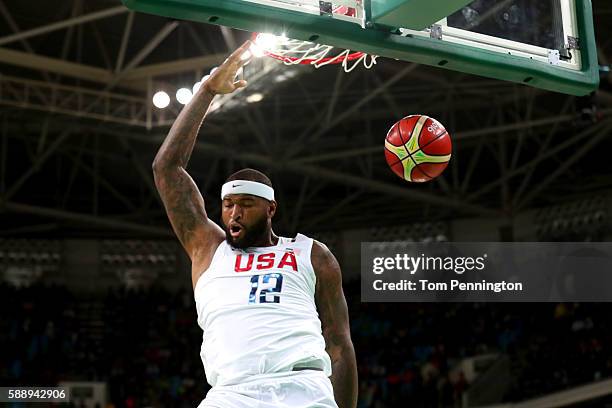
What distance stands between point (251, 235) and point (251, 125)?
1485 cm

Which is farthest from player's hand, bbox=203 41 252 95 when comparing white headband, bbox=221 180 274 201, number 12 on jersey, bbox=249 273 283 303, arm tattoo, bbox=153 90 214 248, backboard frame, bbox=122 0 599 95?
number 12 on jersey, bbox=249 273 283 303

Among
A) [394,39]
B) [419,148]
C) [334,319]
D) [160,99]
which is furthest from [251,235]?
[160,99]

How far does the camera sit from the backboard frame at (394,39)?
15.4 feet

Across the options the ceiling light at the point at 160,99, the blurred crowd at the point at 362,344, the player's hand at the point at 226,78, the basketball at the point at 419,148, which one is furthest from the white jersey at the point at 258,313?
the blurred crowd at the point at 362,344

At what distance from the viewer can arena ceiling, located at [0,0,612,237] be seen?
1634 cm

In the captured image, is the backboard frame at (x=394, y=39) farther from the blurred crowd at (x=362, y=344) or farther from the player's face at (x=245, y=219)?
the blurred crowd at (x=362, y=344)

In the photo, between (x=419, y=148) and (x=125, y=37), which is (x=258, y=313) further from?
(x=125, y=37)

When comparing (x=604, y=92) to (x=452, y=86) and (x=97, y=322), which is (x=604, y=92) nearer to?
(x=452, y=86)

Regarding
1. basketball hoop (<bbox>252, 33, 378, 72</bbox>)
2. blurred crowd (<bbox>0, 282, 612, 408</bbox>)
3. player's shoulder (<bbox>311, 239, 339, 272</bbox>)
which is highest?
blurred crowd (<bbox>0, 282, 612, 408</bbox>)

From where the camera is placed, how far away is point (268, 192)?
13.8ft

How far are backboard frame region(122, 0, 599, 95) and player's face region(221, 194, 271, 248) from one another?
3.30 ft

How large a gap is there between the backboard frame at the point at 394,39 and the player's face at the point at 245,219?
101 cm

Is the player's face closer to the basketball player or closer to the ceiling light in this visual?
the basketball player

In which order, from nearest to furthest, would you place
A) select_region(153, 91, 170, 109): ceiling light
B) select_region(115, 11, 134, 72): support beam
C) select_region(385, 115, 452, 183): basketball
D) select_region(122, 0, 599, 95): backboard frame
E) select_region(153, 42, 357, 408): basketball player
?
select_region(153, 42, 357, 408): basketball player → select_region(122, 0, 599, 95): backboard frame → select_region(385, 115, 452, 183): basketball → select_region(115, 11, 134, 72): support beam → select_region(153, 91, 170, 109): ceiling light
